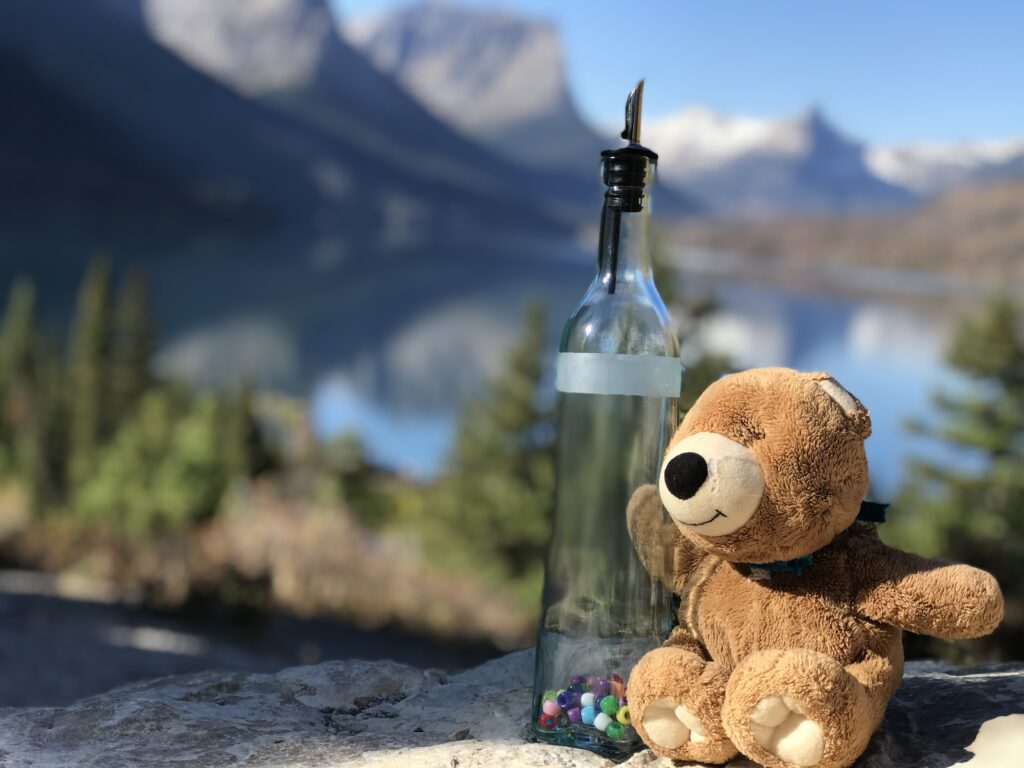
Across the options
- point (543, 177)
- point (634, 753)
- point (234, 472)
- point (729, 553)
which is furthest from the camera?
point (543, 177)

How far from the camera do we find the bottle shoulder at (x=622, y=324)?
162 cm

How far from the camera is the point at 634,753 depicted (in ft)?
5.30

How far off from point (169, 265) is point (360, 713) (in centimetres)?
8940

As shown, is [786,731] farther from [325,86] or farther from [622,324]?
[325,86]

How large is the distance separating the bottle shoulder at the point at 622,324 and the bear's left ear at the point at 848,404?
→ 0.84 ft

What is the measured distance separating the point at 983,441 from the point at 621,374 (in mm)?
9509

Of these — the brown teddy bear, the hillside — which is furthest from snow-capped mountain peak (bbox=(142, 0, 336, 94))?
the brown teddy bear

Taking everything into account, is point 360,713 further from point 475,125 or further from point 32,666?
point 475,125

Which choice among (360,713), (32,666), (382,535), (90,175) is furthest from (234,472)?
(90,175)

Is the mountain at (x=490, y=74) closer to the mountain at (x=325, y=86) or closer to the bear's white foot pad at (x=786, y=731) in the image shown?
the mountain at (x=325, y=86)

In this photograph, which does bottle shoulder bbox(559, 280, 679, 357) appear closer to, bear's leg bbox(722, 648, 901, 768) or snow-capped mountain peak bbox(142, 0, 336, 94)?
bear's leg bbox(722, 648, 901, 768)

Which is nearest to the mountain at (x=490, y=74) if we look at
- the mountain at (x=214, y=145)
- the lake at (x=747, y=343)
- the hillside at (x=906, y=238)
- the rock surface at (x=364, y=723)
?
the mountain at (x=214, y=145)

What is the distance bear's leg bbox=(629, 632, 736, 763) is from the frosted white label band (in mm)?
406

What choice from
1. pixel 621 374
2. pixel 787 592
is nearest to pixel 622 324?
pixel 621 374
